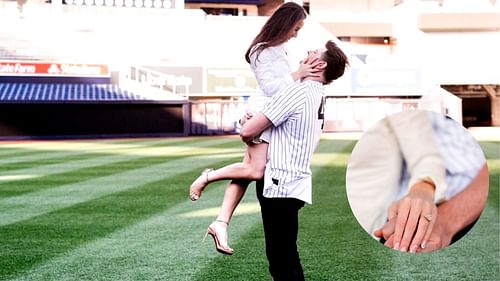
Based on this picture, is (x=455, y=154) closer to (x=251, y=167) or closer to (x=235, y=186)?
(x=251, y=167)

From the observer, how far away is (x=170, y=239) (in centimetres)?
814

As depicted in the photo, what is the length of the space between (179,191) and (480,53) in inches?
1790

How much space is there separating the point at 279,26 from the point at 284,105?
1.49ft

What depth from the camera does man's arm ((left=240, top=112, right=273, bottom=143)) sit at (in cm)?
342

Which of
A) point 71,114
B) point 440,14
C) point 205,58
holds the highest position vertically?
point 440,14

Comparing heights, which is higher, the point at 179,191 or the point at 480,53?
the point at 480,53

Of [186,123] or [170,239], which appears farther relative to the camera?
[186,123]

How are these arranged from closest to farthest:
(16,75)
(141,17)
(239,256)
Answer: (239,256) < (16,75) < (141,17)

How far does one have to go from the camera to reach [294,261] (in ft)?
12.0

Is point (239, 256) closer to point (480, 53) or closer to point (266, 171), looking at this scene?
point (266, 171)


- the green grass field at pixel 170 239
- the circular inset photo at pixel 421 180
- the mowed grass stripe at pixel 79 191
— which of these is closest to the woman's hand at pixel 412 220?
the circular inset photo at pixel 421 180

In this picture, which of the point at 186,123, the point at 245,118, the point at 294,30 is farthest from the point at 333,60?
the point at 186,123

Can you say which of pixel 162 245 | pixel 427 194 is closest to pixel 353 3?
pixel 162 245

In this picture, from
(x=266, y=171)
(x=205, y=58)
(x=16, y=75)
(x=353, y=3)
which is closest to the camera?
(x=266, y=171)
